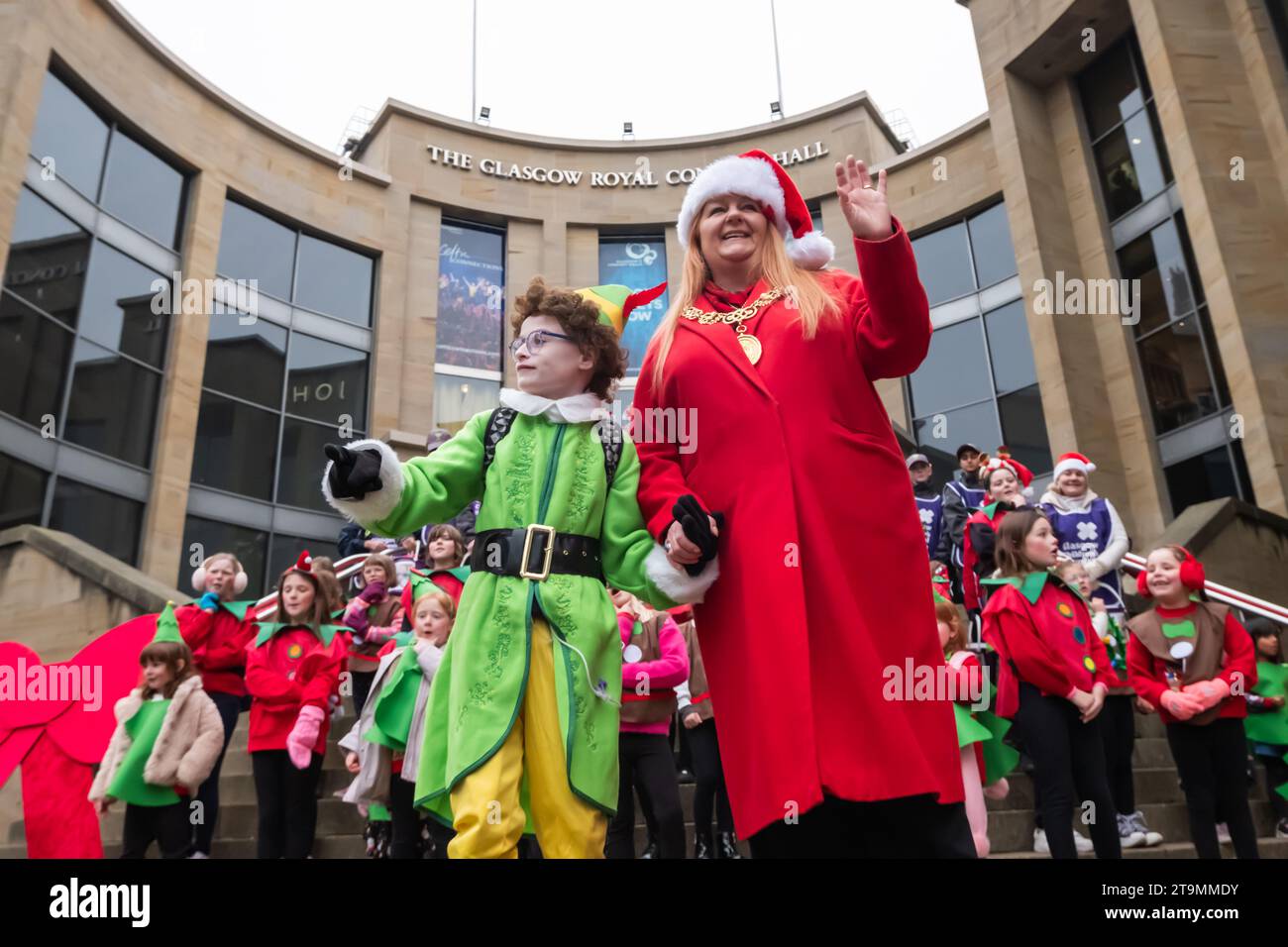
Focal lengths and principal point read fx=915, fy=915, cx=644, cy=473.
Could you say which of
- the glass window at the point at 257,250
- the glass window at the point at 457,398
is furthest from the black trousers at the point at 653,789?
the glass window at the point at 257,250

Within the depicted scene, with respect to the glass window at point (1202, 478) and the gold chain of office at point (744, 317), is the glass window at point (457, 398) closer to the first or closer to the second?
the glass window at point (1202, 478)

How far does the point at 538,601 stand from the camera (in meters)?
2.83

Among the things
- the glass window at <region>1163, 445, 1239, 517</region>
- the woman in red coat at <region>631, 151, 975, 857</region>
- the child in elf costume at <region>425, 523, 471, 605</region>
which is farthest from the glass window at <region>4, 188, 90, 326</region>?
the glass window at <region>1163, 445, 1239, 517</region>

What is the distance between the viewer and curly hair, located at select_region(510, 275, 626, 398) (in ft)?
10.7

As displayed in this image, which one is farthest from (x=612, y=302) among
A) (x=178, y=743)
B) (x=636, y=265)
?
(x=636, y=265)

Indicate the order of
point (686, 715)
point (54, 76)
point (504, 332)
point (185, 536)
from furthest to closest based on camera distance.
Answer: point (504, 332)
point (185, 536)
point (54, 76)
point (686, 715)

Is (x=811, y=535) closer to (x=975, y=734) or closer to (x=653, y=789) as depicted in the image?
(x=975, y=734)

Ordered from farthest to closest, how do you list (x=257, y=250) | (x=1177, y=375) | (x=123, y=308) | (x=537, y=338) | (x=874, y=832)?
(x=257, y=250) < (x=123, y=308) < (x=1177, y=375) < (x=537, y=338) < (x=874, y=832)

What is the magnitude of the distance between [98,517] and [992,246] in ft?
58.3

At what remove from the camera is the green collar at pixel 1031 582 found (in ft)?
16.6

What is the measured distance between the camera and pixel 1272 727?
6383mm
